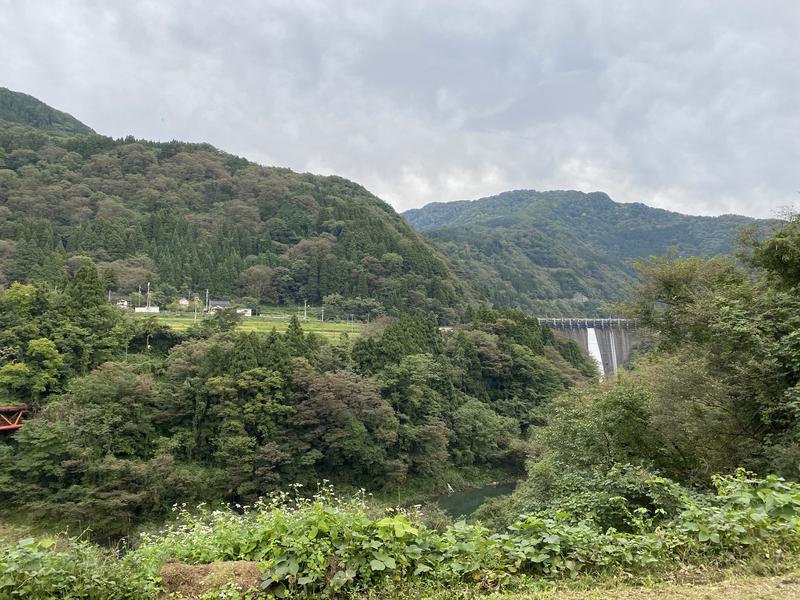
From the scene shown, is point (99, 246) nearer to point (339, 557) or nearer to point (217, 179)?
point (217, 179)

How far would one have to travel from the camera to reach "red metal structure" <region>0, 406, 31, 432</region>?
803 inches

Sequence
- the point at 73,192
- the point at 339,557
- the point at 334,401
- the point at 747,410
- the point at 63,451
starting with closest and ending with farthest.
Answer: the point at 339,557 → the point at 747,410 → the point at 63,451 → the point at 334,401 → the point at 73,192

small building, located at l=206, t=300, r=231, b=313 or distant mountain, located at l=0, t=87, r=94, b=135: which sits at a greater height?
distant mountain, located at l=0, t=87, r=94, b=135

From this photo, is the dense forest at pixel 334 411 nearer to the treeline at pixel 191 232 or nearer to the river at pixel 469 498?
the treeline at pixel 191 232

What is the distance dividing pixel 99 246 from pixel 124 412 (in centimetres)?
3146

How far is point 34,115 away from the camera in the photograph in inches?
3622

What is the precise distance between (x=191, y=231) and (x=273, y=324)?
74.1 feet

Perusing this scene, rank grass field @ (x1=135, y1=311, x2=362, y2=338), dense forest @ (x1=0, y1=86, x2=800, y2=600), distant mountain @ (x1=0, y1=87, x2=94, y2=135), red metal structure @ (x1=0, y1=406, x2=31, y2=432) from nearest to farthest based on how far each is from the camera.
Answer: dense forest @ (x1=0, y1=86, x2=800, y2=600) → red metal structure @ (x1=0, y1=406, x2=31, y2=432) → grass field @ (x1=135, y1=311, x2=362, y2=338) → distant mountain @ (x1=0, y1=87, x2=94, y2=135)

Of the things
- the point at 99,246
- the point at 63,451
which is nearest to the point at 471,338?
the point at 63,451

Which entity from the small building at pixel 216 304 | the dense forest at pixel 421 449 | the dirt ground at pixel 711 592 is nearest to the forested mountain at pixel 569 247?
the dense forest at pixel 421 449

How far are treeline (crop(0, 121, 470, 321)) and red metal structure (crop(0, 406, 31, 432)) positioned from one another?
1383 centimetres

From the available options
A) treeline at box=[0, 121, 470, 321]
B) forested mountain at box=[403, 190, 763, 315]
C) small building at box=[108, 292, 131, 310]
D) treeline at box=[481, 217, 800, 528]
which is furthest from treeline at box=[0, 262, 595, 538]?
forested mountain at box=[403, 190, 763, 315]

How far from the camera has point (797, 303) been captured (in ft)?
22.7

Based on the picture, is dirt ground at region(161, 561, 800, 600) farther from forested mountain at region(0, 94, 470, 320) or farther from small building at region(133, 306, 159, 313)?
small building at region(133, 306, 159, 313)
